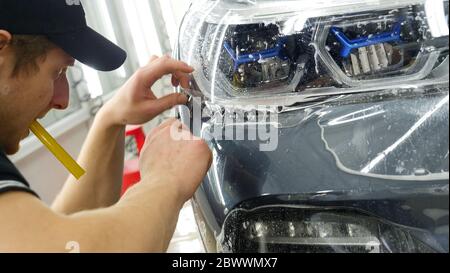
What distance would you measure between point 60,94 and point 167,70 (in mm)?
196

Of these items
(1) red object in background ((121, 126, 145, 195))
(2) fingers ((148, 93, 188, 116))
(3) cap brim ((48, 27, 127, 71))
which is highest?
(3) cap brim ((48, 27, 127, 71))

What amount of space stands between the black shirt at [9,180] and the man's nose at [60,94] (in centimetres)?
17

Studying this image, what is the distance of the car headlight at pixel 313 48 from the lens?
60 centimetres

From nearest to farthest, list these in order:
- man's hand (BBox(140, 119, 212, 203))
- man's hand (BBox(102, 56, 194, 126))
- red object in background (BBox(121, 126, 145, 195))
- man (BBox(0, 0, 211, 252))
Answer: man (BBox(0, 0, 211, 252))
man's hand (BBox(140, 119, 212, 203))
man's hand (BBox(102, 56, 194, 126))
red object in background (BBox(121, 126, 145, 195))

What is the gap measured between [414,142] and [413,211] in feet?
0.27

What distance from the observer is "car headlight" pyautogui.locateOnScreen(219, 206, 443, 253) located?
0.58 m

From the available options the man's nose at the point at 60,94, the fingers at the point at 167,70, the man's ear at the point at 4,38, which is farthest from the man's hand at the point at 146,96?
the man's ear at the point at 4,38

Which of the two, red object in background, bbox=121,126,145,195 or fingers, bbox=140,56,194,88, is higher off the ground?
fingers, bbox=140,56,194,88

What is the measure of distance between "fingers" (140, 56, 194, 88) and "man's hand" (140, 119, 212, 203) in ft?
0.30

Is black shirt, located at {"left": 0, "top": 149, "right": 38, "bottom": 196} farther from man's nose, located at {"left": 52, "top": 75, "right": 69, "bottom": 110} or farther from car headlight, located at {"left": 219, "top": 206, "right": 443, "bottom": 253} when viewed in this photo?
car headlight, located at {"left": 219, "top": 206, "right": 443, "bottom": 253}

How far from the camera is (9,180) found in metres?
0.58

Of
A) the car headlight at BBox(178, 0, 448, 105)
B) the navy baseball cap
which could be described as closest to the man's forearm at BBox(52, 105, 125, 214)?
the navy baseball cap
